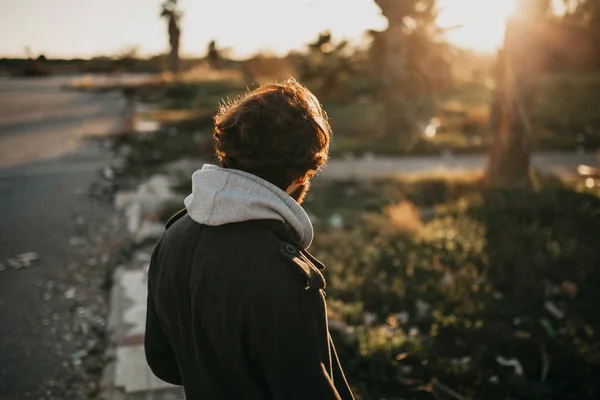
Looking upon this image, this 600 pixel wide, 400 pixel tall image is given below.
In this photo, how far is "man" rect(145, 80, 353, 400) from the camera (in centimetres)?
150

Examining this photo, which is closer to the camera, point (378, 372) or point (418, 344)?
point (378, 372)

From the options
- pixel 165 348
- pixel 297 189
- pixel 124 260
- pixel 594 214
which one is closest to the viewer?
pixel 297 189

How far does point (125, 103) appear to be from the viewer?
27562mm

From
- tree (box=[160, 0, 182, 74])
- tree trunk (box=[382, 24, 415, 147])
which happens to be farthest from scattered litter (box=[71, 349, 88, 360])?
tree (box=[160, 0, 182, 74])

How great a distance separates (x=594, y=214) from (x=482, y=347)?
3823 mm

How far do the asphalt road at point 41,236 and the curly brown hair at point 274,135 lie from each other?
2.81 metres

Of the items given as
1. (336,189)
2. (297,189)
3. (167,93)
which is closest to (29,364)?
(297,189)

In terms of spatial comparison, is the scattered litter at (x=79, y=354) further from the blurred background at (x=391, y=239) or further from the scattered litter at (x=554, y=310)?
the scattered litter at (x=554, y=310)

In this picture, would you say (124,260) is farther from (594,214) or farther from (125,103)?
(125,103)

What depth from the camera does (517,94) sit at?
27.5 ft

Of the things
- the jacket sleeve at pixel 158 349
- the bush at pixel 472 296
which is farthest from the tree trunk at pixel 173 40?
the jacket sleeve at pixel 158 349

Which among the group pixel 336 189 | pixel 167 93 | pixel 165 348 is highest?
pixel 165 348

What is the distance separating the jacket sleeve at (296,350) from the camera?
4.84ft

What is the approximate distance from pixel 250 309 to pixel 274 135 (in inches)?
19.2
